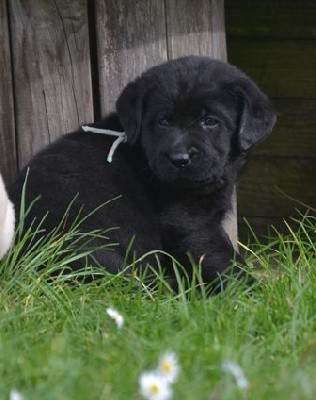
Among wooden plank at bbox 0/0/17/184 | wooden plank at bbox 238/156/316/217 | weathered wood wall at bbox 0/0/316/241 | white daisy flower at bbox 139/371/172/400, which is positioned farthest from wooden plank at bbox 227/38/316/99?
white daisy flower at bbox 139/371/172/400

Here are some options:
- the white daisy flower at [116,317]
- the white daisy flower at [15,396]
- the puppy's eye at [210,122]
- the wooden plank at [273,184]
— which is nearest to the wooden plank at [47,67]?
the puppy's eye at [210,122]

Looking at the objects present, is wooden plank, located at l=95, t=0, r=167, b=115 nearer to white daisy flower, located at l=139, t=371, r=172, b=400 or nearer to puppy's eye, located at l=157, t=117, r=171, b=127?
puppy's eye, located at l=157, t=117, r=171, b=127

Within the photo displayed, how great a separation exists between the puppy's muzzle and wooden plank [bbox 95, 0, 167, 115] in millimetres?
737

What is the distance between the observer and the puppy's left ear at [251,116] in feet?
17.1

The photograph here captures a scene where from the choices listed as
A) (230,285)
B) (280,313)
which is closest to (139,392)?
(280,313)

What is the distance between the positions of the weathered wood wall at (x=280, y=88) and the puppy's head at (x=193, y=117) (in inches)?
66.3

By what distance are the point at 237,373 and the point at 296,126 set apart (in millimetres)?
4254

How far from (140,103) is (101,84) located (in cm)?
43

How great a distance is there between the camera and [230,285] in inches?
165

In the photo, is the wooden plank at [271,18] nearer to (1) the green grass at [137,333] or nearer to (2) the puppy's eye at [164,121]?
(2) the puppy's eye at [164,121]

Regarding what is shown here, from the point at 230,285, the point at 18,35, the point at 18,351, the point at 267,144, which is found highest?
the point at 18,35

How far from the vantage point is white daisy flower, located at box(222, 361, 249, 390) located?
9.25 ft

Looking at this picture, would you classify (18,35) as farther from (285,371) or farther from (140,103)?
(285,371)

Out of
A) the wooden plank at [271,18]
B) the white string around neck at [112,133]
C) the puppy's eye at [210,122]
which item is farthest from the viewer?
the wooden plank at [271,18]
